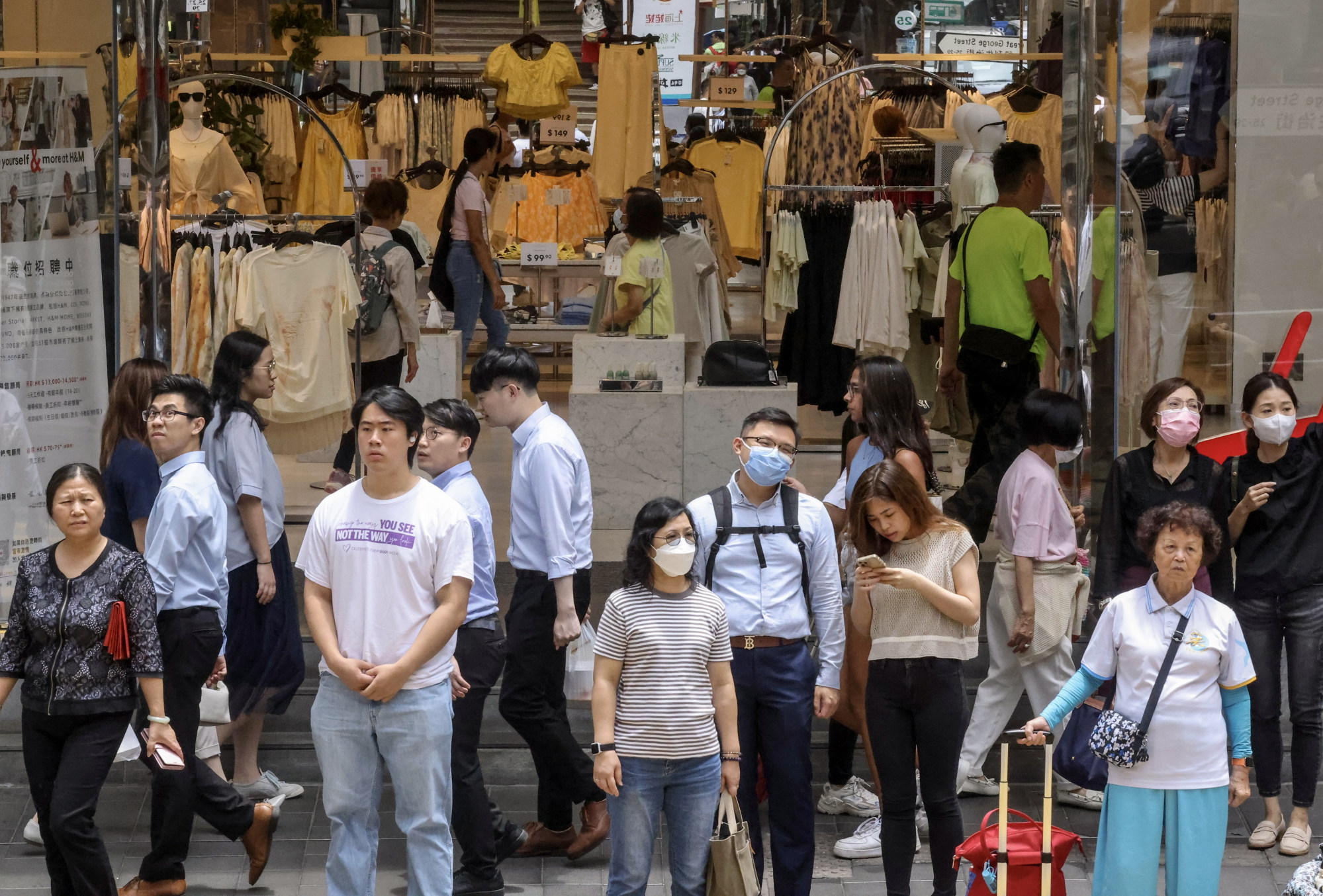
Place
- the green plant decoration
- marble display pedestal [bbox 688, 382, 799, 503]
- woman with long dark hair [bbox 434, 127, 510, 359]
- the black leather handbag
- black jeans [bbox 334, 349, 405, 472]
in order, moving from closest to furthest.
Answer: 1. black jeans [bbox 334, 349, 405, 472]
2. marble display pedestal [bbox 688, 382, 799, 503]
3. the black leather handbag
4. woman with long dark hair [bbox 434, 127, 510, 359]
5. the green plant decoration

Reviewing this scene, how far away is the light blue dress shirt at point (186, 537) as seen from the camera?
4895mm

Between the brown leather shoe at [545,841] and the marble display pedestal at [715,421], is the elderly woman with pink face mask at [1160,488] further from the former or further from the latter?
the marble display pedestal at [715,421]

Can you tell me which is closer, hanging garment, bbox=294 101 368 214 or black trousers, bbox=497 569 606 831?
black trousers, bbox=497 569 606 831

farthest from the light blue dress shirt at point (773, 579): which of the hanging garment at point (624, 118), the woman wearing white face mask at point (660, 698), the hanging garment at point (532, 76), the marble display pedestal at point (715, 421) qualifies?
the hanging garment at point (532, 76)

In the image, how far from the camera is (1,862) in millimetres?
5355

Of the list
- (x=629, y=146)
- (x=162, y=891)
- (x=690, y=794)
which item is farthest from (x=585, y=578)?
(x=629, y=146)

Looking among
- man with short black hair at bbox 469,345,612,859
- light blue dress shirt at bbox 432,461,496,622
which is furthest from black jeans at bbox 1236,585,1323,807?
light blue dress shirt at bbox 432,461,496,622

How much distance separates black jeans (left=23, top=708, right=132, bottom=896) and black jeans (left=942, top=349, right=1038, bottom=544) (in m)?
3.76

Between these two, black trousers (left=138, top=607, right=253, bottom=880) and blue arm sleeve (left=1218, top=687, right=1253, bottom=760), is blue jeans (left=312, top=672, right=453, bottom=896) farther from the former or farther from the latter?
blue arm sleeve (left=1218, top=687, right=1253, bottom=760)

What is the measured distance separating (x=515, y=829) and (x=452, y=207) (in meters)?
5.28

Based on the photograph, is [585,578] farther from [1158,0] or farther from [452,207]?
[452,207]

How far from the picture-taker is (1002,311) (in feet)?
22.9

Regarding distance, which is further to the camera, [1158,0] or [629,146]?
[629,146]

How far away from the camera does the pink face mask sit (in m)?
5.11
